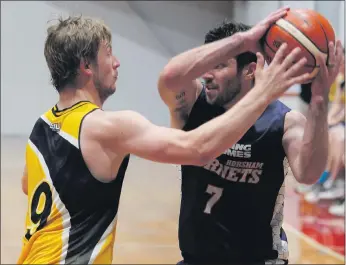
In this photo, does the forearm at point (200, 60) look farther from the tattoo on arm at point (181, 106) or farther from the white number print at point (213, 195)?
the white number print at point (213, 195)

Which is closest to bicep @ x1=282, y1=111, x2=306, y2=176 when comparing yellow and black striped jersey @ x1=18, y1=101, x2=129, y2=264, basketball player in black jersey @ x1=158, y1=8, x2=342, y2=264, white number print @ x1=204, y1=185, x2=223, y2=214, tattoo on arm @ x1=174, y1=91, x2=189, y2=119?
basketball player in black jersey @ x1=158, y1=8, x2=342, y2=264

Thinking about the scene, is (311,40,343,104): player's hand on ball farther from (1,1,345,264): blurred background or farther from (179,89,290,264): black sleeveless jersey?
(1,1,345,264): blurred background

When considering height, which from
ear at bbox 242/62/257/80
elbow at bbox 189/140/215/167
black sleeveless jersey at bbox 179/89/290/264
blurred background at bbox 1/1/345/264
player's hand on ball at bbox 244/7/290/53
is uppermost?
blurred background at bbox 1/1/345/264

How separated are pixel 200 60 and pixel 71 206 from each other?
0.76m

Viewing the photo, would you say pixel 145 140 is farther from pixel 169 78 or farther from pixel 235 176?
pixel 235 176

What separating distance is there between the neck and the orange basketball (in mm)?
706

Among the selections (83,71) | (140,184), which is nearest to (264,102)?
(83,71)

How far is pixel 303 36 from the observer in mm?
2363

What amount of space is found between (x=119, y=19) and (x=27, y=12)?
91.7 inches

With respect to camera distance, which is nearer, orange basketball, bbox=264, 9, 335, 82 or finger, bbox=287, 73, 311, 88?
finger, bbox=287, 73, 311, 88

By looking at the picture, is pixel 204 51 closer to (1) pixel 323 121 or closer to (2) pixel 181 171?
(1) pixel 323 121

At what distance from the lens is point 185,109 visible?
3018 mm

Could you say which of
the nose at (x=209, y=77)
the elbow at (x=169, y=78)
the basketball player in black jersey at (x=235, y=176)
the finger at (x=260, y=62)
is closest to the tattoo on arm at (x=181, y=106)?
the basketball player in black jersey at (x=235, y=176)

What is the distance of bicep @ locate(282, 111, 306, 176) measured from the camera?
288 centimetres
